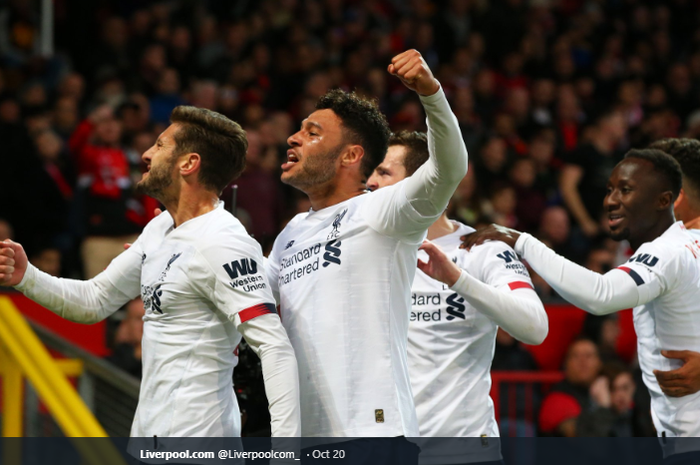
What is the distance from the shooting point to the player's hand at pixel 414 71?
3.08 meters

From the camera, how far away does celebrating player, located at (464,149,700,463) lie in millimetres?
4098

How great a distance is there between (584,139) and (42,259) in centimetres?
668

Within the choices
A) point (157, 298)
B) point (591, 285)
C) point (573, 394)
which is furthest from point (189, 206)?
point (573, 394)

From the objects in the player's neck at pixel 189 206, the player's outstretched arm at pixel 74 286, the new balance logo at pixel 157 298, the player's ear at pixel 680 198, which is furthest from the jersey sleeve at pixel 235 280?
the player's ear at pixel 680 198

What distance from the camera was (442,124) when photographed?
317 centimetres

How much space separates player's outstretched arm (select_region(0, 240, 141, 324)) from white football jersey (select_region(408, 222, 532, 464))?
128 centimetres

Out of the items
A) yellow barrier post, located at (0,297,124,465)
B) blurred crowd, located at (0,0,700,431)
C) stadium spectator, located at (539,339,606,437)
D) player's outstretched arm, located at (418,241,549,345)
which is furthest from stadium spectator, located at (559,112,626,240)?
yellow barrier post, located at (0,297,124,465)

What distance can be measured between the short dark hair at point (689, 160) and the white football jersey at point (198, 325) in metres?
2.31

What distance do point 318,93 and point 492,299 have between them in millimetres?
6497

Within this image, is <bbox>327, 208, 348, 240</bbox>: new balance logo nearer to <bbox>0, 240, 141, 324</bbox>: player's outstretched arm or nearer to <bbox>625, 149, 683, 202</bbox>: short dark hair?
<bbox>0, 240, 141, 324</bbox>: player's outstretched arm

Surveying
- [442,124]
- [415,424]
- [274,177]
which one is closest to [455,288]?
[415,424]

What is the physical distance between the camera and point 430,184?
324 cm

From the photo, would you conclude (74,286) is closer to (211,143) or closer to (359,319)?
(211,143)

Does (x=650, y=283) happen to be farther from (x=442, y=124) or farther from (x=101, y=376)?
(x=101, y=376)
